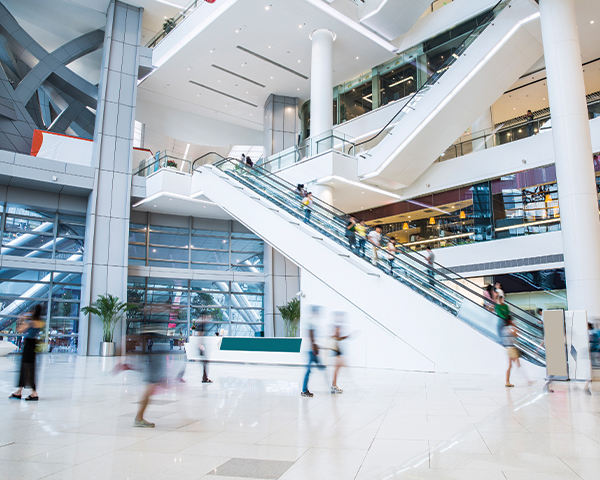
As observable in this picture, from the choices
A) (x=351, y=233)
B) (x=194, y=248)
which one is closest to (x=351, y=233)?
(x=351, y=233)

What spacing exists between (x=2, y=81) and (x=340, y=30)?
14.8m

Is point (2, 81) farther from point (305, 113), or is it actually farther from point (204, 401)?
point (204, 401)

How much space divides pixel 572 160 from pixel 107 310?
1653 cm

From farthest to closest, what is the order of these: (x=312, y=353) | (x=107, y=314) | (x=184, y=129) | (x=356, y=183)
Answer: (x=184, y=129)
(x=356, y=183)
(x=107, y=314)
(x=312, y=353)

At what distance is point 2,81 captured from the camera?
2061cm

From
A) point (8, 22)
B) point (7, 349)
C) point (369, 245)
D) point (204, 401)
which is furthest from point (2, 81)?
point (204, 401)

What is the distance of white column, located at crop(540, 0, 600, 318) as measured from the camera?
37.7 ft

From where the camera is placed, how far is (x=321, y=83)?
19.4 m

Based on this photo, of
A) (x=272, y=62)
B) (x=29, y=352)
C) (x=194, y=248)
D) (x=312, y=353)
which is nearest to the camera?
(x=29, y=352)

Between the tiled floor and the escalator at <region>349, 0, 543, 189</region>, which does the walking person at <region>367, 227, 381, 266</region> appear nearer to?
the tiled floor

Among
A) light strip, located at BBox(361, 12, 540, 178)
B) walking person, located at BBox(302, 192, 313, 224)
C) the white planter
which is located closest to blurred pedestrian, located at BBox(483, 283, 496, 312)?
walking person, located at BBox(302, 192, 313, 224)

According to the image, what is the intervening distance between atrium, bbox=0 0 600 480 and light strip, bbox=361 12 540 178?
0.09m

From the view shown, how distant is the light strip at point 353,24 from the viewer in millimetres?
18406

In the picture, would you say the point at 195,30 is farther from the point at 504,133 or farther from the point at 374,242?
the point at 374,242
